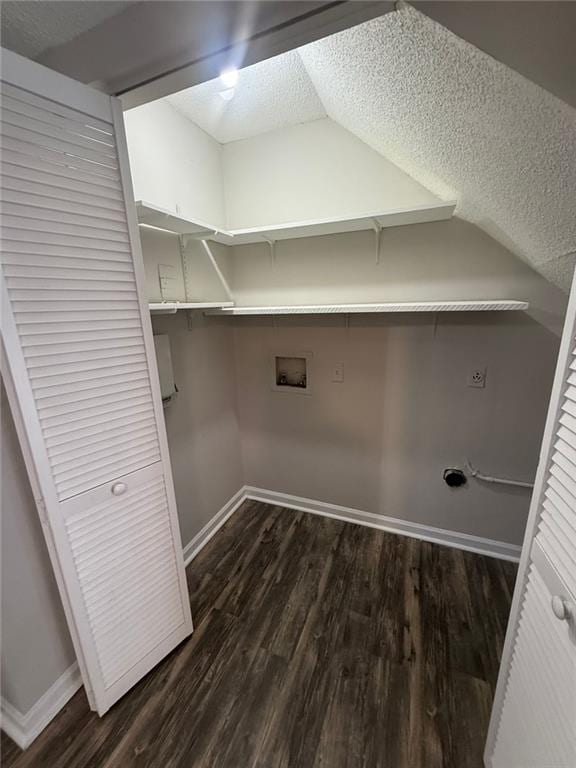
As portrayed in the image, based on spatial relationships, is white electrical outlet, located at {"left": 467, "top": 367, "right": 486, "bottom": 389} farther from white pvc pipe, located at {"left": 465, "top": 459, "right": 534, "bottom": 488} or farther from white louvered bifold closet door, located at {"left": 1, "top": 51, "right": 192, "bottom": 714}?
white louvered bifold closet door, located at {"left": 1, "top": 51, "right": 192, "bottom": 714}

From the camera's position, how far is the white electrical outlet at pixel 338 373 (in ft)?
7.06

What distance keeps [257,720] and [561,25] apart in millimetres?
2202

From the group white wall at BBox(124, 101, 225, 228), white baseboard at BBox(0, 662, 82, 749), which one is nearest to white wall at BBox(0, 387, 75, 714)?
white baseboard at BBox(0, 662, 82, 749)

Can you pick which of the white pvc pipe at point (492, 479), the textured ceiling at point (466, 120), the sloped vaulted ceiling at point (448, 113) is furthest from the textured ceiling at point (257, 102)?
the white pvc pipe at point (492, 479)

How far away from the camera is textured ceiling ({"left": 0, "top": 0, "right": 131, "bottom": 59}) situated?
2.53 ft

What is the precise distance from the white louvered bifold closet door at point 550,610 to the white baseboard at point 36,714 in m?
1.71

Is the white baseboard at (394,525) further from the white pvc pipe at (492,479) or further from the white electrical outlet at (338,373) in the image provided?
the white electrical outlet at (338,373)

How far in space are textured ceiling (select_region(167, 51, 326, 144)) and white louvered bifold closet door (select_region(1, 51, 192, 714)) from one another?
87 cm

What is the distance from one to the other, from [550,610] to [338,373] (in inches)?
61.6

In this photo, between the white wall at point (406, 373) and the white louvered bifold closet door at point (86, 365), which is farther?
the white wall at point (406, 373)

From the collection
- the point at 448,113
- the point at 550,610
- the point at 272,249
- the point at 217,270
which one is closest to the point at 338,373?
the point at 272,249

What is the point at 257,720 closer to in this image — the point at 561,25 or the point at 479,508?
the point at 479,508

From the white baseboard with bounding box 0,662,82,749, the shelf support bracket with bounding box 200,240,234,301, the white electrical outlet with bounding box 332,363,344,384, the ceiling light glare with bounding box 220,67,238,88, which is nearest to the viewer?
the white baseboard with bounding box 0,662,82,749

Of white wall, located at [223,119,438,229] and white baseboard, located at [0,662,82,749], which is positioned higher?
white wall, located at [223,119,438,229]
